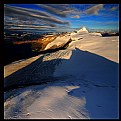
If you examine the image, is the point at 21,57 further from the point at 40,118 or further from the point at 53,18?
the point at 40,118

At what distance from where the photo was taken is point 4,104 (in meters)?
2.03

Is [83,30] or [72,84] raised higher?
[83,30]

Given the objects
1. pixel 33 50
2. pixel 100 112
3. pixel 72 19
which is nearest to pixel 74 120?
pixel 100 112

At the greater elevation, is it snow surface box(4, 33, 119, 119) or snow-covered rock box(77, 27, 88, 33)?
snow-covered rock box(77, 27, 88, 33)

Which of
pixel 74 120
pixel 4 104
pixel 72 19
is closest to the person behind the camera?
pixel 74 120

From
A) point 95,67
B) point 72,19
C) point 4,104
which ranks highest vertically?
point 72,19

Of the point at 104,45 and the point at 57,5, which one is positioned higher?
the point at 57,5

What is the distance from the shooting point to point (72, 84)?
2164 mm

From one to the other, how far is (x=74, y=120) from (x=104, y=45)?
98cm

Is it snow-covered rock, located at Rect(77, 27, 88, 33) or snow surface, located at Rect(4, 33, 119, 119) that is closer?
snow surface, located at Rect(4, 33, 119, 119)

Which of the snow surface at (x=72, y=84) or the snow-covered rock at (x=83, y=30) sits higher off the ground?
the snow-covered rock at (x=83, y=30)

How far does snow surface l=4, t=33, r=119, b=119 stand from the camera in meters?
1.94

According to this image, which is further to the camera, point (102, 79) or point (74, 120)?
point (102, 79)

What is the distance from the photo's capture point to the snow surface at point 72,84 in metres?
1.94
